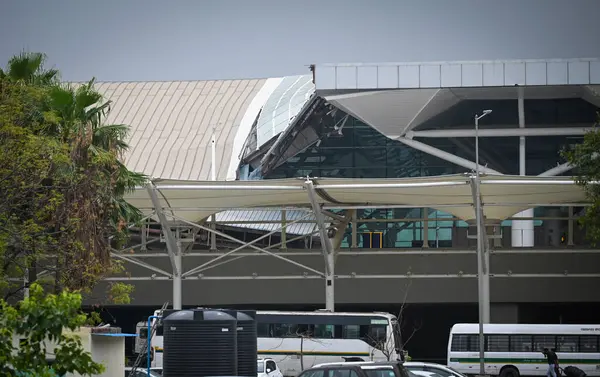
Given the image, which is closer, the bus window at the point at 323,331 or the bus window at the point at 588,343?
Answer: the bus window at the point at 323,331

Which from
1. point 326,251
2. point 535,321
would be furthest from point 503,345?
point 535,321

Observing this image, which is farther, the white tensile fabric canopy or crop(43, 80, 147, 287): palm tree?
the white tensile fabric canopy

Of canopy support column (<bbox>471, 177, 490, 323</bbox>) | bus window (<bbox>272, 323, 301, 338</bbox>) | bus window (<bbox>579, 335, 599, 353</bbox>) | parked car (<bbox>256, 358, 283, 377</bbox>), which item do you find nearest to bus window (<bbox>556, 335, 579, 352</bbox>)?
bus window (<bbox>579, 335, 599, 353</bbox>)

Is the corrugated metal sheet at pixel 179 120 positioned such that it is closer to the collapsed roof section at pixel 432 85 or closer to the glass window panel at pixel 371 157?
the glass window panel at pixel 371 157

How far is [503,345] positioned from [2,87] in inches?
1059

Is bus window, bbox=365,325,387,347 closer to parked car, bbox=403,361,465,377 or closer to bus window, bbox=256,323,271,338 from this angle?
bus window, bbox=256,323,271,338

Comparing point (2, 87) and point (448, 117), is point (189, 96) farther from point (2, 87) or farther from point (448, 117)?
point (2, 87)

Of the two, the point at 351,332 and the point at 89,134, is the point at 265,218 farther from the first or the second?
the point at 89,134

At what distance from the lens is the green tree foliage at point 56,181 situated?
2725cm

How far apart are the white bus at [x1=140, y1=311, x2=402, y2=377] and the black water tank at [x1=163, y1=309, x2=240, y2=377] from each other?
21.0 metres

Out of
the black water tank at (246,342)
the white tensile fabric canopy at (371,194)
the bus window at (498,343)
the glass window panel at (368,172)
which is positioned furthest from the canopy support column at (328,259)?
the black water tank at (246,342)

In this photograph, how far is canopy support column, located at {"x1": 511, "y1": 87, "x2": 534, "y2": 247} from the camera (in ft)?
201

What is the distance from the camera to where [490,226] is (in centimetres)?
5453

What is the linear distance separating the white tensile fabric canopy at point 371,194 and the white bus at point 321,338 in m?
5.52
